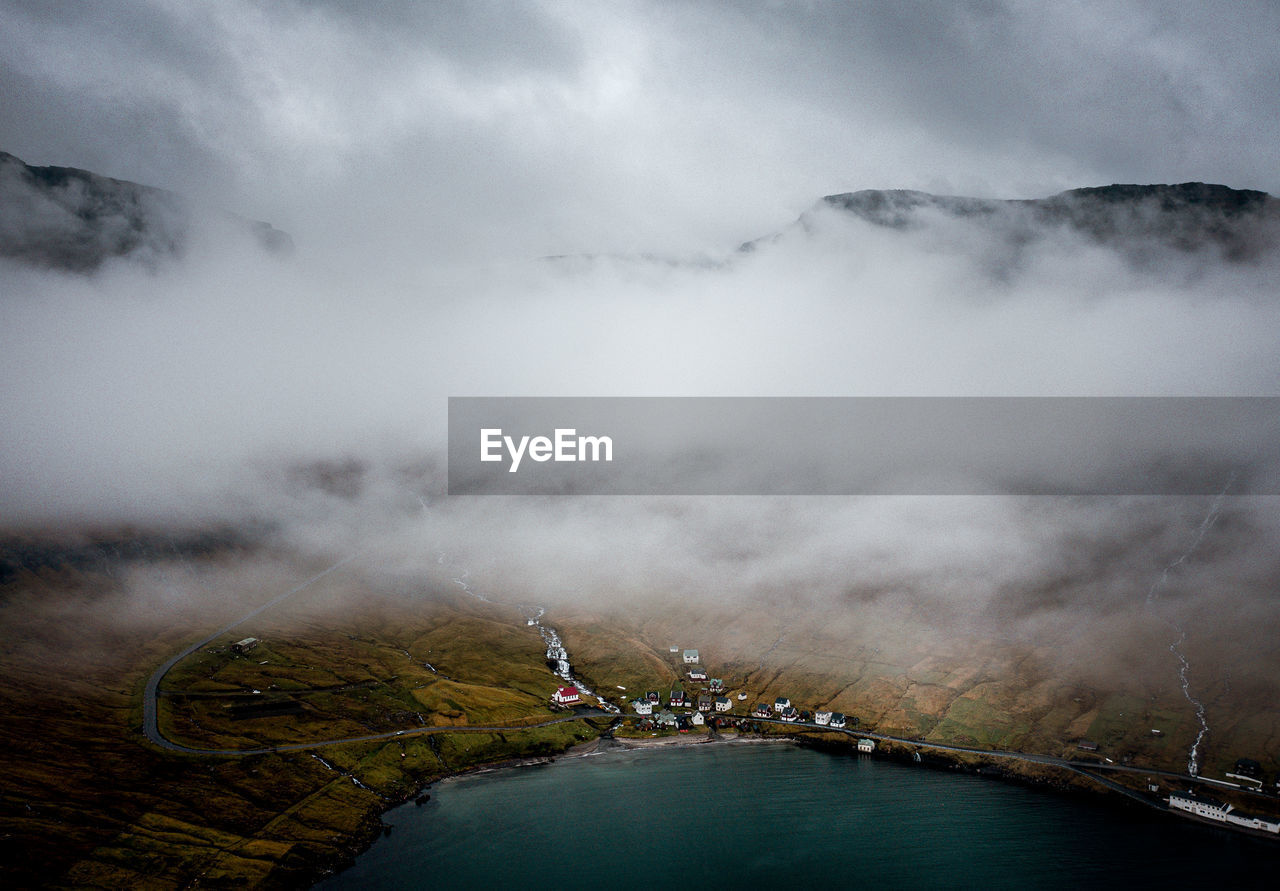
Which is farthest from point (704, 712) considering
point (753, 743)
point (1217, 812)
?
point (1217, 812)

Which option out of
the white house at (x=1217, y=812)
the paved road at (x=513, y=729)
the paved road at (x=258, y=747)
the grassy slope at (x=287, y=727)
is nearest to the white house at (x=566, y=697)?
the grassy slope at (x=287, y=727)

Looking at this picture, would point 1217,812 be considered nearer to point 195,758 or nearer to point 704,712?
point 704,712

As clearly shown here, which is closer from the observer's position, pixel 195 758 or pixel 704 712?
pixel 195 758

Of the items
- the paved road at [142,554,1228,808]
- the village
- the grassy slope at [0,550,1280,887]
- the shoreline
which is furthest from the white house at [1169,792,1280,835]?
the village

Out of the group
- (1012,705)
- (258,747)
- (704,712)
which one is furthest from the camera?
(704,712)

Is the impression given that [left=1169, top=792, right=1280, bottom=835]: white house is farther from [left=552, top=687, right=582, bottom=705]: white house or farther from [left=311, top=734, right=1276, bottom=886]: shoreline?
[left=552, top=687, right=582, bottom=705]: white house

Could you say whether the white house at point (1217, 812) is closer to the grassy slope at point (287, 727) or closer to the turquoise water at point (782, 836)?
the turquoise water at point (782, 836)

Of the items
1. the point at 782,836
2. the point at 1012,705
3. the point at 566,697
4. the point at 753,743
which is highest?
the point at 1012,705
